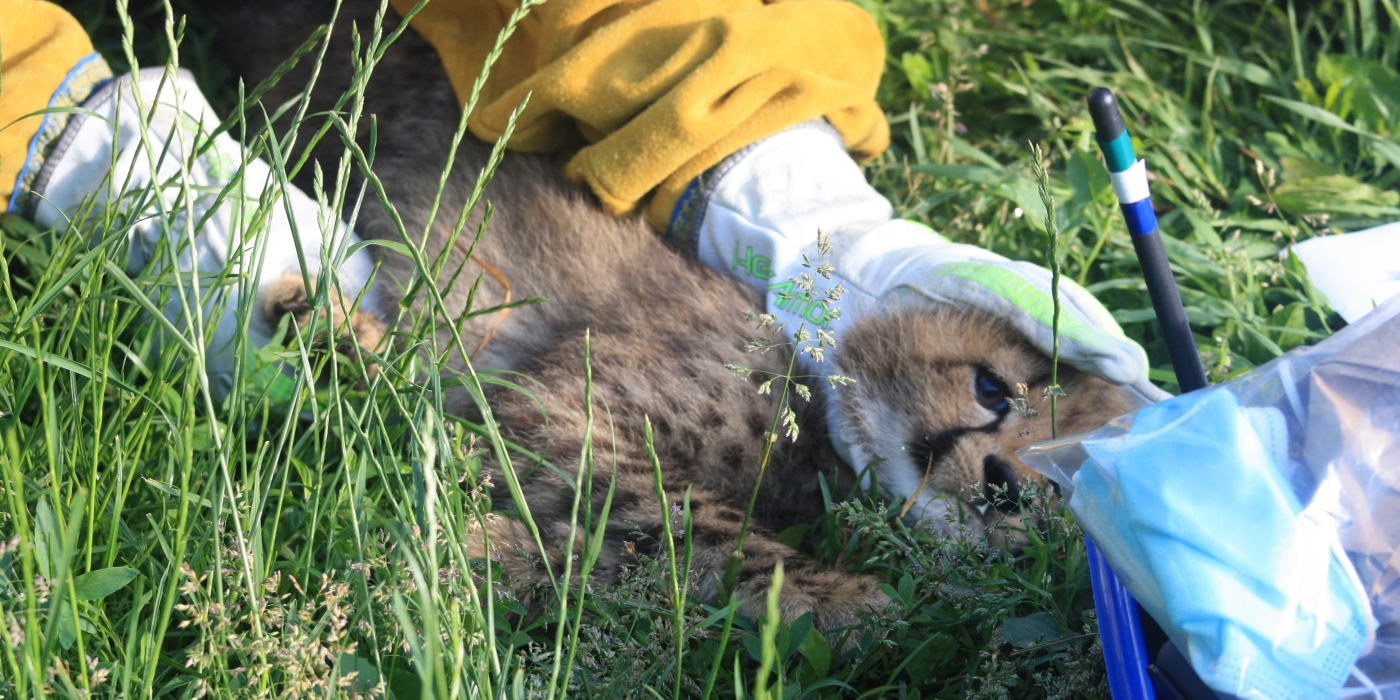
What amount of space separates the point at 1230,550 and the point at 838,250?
1.07m

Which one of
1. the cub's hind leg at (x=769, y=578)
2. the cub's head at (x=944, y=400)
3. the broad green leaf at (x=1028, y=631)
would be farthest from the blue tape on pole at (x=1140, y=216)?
the cub's hind leg at (x=769, y=578)

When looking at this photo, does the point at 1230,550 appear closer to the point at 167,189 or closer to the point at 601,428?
the point at 601,428

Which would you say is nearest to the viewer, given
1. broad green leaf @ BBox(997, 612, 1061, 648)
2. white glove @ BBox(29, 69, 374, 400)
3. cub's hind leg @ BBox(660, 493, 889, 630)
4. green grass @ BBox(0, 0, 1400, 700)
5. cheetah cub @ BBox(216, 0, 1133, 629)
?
green grass @ BBox(0, 0, 1400, 700)

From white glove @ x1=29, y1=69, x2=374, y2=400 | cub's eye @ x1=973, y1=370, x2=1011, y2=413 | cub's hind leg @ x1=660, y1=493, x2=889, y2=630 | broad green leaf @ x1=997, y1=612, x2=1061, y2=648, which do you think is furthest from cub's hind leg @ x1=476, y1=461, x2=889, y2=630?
white glove @ x1=29, y1=69, x2=374, y2=400

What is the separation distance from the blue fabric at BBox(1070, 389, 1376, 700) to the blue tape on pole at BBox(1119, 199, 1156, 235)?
1.13 feet

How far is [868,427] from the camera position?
1.80 m

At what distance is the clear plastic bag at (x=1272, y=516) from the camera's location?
0.95m

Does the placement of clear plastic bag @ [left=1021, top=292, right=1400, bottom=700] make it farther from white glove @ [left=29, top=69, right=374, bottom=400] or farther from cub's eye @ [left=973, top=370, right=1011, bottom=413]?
white glove @ [left=29, top=69, right=374, bottom=400]

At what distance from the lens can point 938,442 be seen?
173 cm

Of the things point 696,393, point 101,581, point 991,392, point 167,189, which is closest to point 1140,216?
point 991,392

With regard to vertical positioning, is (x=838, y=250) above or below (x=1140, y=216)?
below

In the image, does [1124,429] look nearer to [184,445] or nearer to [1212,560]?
[1212,560]

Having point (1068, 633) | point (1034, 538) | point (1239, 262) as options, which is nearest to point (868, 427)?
point (1034, 538)

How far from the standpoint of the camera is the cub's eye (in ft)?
5.81
